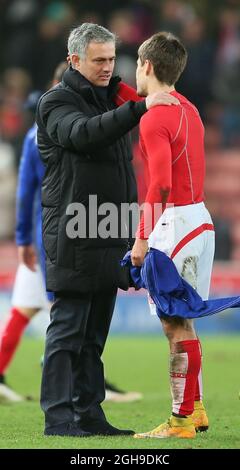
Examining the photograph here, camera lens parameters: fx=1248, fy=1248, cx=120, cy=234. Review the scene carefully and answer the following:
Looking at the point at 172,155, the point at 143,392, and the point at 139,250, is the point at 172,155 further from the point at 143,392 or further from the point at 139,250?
the point at 143,392

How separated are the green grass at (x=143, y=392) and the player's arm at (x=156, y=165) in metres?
1.14

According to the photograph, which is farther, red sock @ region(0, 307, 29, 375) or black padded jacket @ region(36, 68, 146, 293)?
red sock @ region(0, 307, 29, 375)

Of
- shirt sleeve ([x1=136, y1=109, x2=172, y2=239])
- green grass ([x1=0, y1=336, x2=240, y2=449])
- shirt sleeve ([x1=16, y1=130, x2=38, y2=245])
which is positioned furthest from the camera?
shirt sleeve ([x1=16, y1=130, x2=38, y2=245])

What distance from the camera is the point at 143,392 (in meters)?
10.2

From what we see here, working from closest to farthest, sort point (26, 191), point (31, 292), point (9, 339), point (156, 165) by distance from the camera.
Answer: point (156, 165), point (26, 191), point (9, 339), point (31, 292)

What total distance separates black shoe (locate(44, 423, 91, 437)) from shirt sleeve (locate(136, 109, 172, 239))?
122 cm

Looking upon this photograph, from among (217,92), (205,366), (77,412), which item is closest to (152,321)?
(205,366)

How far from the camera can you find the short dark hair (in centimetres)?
652

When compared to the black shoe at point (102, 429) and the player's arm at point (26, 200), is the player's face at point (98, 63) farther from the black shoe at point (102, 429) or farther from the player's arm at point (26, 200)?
the player's arm at point (26, 200)

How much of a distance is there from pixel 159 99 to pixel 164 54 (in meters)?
0.25

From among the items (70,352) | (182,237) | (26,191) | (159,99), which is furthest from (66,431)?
(26,191)

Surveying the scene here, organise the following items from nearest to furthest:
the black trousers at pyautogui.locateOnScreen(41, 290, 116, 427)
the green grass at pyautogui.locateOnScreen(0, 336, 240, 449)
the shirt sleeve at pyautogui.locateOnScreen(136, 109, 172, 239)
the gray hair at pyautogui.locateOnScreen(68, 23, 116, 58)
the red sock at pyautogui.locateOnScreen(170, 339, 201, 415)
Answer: the shirt sleeve at pyautogui.locateOnScreen(136, 109, 172, 239), the green grass at pyautogui.locateOnScreen(0, 336, 240, 449), the red sock at pyautogui.locateOnScreen(170, 339, 201, 415), the gray hair at pyautogui.locateOnScreen(68, 23, 116, 58), the black trousers at pyautogui.locateOnScreen(41, 290, 116, 427)

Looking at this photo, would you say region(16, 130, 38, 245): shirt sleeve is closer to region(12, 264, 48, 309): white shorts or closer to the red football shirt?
region(12, 264, 48, 309): white shorts

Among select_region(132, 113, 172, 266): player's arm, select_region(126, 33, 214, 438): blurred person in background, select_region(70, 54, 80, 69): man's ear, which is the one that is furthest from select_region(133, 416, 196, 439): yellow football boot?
select_region(70, 54, 80, 69): man's ear
